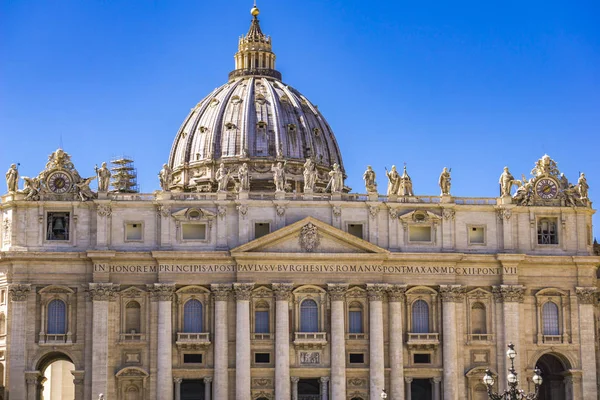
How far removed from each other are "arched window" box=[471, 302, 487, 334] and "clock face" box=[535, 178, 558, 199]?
9357 mm

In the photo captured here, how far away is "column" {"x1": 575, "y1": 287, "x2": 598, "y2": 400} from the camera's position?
90750 mm

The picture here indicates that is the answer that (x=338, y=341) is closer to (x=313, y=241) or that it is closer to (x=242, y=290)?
(x=313, y=241)

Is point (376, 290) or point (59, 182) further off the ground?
point (59, 182)

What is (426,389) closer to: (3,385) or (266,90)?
(3,385)

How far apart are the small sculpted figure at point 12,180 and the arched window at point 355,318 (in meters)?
24.7

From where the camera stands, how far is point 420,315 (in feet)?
299

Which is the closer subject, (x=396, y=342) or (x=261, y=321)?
(x=396, y=342)

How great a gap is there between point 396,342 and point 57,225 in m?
24.7

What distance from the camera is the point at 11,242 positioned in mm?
88625

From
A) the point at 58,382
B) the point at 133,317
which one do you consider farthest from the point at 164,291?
the point at 58,382

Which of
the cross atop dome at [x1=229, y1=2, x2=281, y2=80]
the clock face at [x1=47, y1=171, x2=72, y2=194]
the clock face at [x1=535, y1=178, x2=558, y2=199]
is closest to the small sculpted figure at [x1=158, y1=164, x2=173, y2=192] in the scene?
the clock face at [x1=47, y1=171, x2=72, y2=194]

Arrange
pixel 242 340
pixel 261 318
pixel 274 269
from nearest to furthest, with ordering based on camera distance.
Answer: pixel 242 340
pixel 274 269
pixel 261 318

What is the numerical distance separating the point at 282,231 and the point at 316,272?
12.4ft

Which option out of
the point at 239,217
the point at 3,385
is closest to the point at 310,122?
the point at 239,217
